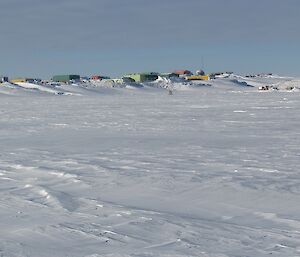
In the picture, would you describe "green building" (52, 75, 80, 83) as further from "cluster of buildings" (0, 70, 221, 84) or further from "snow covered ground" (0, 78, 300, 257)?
"snow covered ground" (0, 78, 300, 257)

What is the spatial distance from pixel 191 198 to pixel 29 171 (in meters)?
2.82

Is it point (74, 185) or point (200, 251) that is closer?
point (200, 251)

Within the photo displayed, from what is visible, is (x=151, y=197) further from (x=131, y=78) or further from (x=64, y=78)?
(x=64, y=78)

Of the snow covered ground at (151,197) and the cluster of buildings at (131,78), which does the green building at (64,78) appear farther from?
the snow covered ground at (151,197)

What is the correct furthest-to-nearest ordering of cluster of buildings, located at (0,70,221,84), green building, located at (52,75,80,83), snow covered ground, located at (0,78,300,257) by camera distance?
green building, located at (52,75,80,83)
cluster of buildings, located at (0,70,221,84)
snow covered ground, located at (0,78,300,257)

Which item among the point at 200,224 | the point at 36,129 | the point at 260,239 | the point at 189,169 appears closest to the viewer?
the point at 260,239

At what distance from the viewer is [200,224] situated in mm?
5273

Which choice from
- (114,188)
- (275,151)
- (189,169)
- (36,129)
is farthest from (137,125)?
(114,188)

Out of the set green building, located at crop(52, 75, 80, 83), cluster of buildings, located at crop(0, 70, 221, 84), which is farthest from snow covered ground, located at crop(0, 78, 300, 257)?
green building, located at crop(52, 75, 80, 83)

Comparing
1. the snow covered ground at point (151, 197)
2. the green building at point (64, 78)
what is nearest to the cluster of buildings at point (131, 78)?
the green building at point (64, 78)

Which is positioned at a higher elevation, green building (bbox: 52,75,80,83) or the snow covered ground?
green building (bbox: 52,75,80,83)

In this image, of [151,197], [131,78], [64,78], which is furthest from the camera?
[64,78]

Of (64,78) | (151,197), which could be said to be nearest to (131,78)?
(64,78)

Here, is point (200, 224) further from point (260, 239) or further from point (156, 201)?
point (156, 201)
